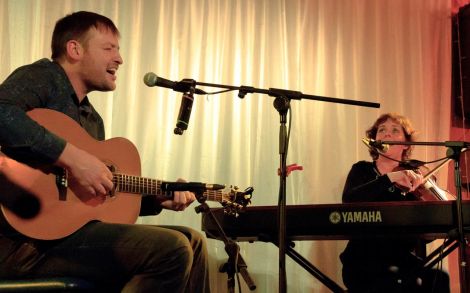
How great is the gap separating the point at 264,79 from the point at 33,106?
1.81 metres

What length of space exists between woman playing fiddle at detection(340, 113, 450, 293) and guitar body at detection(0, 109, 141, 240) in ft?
4.05

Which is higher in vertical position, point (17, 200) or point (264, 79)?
point (264, 79)

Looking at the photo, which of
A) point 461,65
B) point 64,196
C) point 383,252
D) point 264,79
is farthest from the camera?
point 461,65

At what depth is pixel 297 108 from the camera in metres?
3.40

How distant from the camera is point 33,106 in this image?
171 cm

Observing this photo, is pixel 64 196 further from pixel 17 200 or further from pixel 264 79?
pixel 264 79

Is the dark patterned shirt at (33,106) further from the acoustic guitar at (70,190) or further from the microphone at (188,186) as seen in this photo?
the microphone at (188,186)

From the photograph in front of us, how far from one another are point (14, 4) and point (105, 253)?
1710 mm

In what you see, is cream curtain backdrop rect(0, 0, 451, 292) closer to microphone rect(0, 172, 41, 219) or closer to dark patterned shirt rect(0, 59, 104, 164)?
dark patterned shirt rect(0, 59, 104, 164)

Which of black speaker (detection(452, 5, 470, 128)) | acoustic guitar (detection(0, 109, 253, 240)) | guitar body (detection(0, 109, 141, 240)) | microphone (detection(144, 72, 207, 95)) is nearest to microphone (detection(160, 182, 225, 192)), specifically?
acoustic guitar (detection(0, 109, 253, 240))

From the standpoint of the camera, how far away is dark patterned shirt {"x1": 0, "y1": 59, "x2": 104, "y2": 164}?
62.6 inches

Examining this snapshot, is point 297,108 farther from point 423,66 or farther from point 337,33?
point 423,66

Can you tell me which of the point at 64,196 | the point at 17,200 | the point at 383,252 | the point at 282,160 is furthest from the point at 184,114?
the point at 383,252

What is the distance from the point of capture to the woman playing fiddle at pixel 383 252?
2.57 meters
